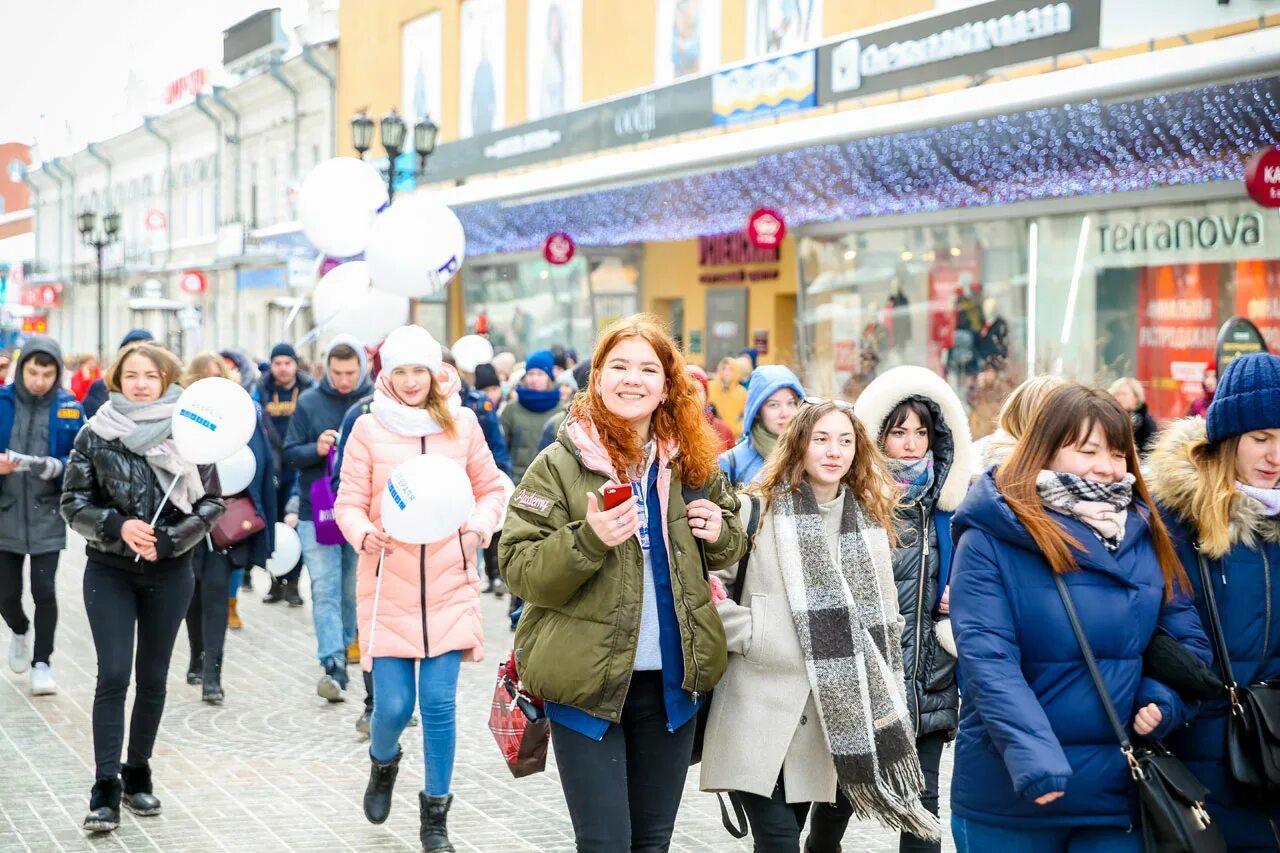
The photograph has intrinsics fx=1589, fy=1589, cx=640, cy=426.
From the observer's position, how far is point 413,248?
360 inches

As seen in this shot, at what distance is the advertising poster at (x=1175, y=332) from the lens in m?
13.6

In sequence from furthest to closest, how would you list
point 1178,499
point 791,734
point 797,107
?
point 797,107
point 791,734
point 1178,499

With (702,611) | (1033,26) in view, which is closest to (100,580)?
(702,611)

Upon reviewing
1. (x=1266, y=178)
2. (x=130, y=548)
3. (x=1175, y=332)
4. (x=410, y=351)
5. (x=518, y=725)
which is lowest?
(x=518, y=725)

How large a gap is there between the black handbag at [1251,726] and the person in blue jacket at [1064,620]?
0.38ft

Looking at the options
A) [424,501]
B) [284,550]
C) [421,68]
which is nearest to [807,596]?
[424,501]

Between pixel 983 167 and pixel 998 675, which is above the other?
pixel 983 167

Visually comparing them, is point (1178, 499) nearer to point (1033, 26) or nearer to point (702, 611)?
point (702, 611)

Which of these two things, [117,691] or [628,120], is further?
[628,120]

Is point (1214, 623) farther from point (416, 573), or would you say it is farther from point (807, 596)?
point (416, 573)

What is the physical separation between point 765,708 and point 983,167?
416 inches

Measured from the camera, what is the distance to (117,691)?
617 centimetres

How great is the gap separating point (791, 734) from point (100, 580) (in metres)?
3.02

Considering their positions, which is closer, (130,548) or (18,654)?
(130,548)
